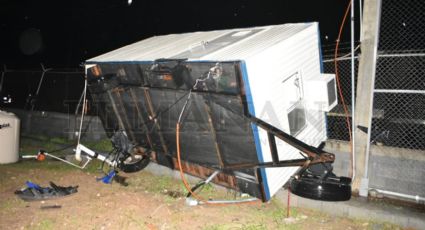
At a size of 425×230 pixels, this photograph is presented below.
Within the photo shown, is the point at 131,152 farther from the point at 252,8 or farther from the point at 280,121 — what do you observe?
the point at 252,8

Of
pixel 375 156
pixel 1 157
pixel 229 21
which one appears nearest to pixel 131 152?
pixel 1 157

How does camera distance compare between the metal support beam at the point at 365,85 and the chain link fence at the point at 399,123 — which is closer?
the chain link fence at the point at 399,123

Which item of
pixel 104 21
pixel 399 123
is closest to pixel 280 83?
pixel 399 123

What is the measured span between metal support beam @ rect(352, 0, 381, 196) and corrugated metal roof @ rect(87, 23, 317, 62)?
40.3 inches

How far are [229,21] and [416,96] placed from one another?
127ft

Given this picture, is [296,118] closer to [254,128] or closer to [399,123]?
[254,128]

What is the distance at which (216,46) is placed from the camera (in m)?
6.53

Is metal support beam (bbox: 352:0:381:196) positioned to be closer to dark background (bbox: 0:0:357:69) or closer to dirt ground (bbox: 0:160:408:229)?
dirt ground (bbox: 0:160:408:229)

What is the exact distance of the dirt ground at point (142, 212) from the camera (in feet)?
19.0

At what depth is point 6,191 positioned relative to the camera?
7.29 meters

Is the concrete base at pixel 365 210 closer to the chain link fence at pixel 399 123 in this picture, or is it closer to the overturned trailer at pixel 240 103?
the overturned trailer at pixel 240 103

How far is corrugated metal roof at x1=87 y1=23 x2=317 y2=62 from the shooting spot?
18.8 ft

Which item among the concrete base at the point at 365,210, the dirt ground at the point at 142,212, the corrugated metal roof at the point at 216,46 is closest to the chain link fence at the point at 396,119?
the concrete base at the point at 365,210

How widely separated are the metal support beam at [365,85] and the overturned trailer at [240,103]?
592mm
